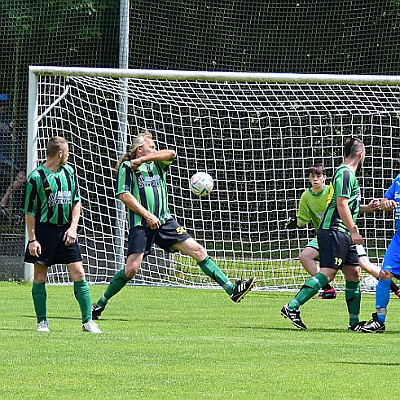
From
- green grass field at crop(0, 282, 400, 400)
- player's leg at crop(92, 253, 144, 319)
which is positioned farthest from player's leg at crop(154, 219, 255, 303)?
green grass field at crop(0, 282, 400, 400)

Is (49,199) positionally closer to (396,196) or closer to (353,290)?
(353,290)

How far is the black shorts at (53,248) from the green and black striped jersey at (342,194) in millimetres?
2561

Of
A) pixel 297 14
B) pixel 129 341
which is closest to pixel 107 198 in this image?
pixel 297 14

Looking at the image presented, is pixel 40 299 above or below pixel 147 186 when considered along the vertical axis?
below

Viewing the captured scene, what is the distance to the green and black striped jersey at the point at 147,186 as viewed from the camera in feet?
39.4

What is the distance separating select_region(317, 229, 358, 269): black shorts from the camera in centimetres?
1087

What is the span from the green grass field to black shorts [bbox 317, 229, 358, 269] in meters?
0.67

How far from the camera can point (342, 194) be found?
10.6 meters

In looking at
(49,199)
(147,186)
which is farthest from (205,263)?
(49,199)

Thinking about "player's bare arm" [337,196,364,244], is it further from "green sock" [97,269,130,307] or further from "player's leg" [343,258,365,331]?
"green sock" [97,269,130,307]

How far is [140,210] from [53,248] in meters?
1.83

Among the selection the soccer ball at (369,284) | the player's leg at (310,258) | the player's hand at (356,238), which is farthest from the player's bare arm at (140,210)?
the soccer ball at (369,284)

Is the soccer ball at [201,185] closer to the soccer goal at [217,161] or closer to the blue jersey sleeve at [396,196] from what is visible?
the blue jersey sleeve at [396,196]

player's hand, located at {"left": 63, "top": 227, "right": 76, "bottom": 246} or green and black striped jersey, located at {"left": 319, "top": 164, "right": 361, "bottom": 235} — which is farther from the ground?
green and black striped jersey, located at {"left": 319, "top": 164, "right": 361, "bottom": 235}
